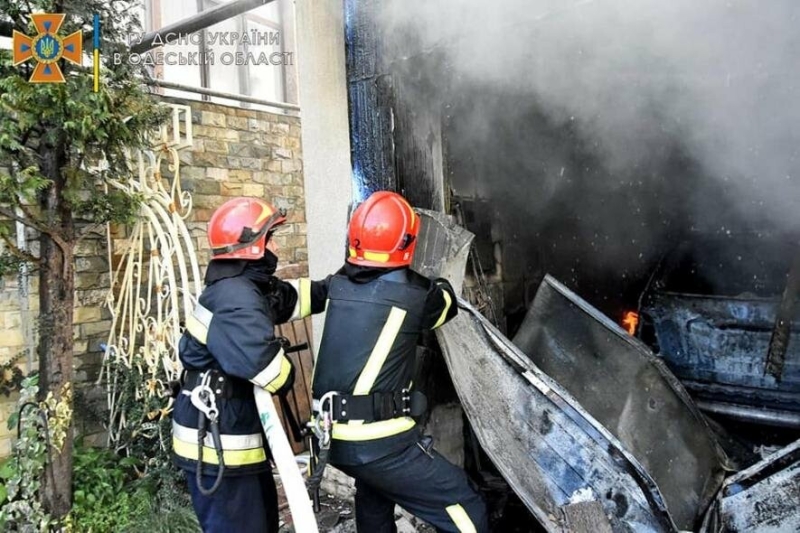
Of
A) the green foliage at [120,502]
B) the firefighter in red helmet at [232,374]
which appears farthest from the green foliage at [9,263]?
the firefighter in red helmet at [232,374]

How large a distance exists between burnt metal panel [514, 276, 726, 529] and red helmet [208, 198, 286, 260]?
2234 mm

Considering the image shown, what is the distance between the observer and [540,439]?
3170mm

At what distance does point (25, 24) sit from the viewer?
12.1ft

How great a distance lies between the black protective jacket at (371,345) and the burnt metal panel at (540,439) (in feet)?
1.70

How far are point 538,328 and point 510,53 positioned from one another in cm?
213

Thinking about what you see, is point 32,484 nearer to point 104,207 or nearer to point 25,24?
point 104,207

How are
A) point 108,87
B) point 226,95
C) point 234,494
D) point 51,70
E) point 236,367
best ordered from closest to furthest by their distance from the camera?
point 236,367, point 234,494, point 51,70, point 108,87, point 226,95

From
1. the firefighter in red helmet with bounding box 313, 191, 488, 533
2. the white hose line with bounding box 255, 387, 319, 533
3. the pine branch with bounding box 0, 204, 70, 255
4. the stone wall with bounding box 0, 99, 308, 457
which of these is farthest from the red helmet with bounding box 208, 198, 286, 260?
the stone wall with bounding box 0, 99, 308, 457

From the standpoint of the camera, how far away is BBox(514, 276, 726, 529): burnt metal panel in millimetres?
3746

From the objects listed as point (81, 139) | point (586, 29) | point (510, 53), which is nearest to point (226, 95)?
point (81, 139)

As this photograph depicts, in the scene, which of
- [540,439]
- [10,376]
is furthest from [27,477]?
[540,439]

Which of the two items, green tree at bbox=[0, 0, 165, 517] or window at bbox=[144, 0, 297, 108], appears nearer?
green tree at bbox=[0, 0, 165, 517]

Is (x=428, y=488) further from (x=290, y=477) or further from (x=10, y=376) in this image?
(x=10, y=376)

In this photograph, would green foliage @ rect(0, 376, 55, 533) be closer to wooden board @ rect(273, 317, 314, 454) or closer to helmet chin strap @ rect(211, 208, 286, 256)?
helmet chin strap @ rect(211, 208, 286, 256)
